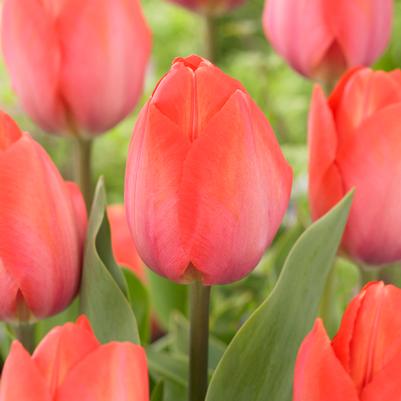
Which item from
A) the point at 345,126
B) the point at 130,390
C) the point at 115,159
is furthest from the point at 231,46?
the point at 130,390

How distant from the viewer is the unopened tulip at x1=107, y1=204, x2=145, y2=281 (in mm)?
607

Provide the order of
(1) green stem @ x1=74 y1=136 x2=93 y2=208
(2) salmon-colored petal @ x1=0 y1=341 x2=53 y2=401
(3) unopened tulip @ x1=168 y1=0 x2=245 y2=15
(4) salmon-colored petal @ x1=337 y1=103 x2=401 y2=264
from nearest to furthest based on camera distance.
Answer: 1. (2) salmon-colored petal @ x1=0 y1=341 x2=53 y2=401
2. (4) salmon-colored petal @ x1=337 y1=103 x2=401 y2=264
3. (1) green stem @ x1=74 y1=136 x2=93 y2=208
4. (3) unopened tulip @ x1=168 y1=0 x2=245 y2=15

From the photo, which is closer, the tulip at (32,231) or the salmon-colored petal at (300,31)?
the tulip at (32,231)

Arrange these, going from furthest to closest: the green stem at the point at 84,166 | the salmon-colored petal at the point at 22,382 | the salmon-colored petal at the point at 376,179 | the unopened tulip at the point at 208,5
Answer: the unopened tulip at the point at 208,5 → the green stem at the point at 84,166 → the salmon-colored petal at the point at 376,179 → the salmon-colored petal at the point at 22,382

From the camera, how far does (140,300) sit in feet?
1.88

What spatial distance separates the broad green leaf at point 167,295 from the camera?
65cm

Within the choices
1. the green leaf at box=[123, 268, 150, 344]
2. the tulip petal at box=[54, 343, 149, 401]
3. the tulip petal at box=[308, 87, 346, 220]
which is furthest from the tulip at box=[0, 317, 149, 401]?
the green leaf at box=[123, 268, 150, 344]

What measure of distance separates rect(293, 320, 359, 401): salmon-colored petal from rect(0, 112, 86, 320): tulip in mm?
103

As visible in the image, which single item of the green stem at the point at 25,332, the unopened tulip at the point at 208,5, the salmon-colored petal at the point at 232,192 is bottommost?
the green stem at the point at 25,332

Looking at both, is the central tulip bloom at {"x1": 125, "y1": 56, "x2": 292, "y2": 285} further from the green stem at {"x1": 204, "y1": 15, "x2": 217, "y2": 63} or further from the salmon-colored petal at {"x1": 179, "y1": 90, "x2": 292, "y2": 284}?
the green stem at {"x1": 204, "y1": 15, "x2": 217, "y2": 63}

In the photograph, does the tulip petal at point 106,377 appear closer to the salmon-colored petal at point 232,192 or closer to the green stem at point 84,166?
the salmon-colored petal at point 232,192

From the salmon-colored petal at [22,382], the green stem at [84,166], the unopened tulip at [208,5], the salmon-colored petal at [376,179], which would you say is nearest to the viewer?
the salmon-colored petal at [22,382]

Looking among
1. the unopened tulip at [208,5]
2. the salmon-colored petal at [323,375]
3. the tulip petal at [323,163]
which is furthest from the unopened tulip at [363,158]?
the unopened tulip at [208,5]

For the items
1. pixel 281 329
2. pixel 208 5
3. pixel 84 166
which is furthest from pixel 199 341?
pixel 208 5
